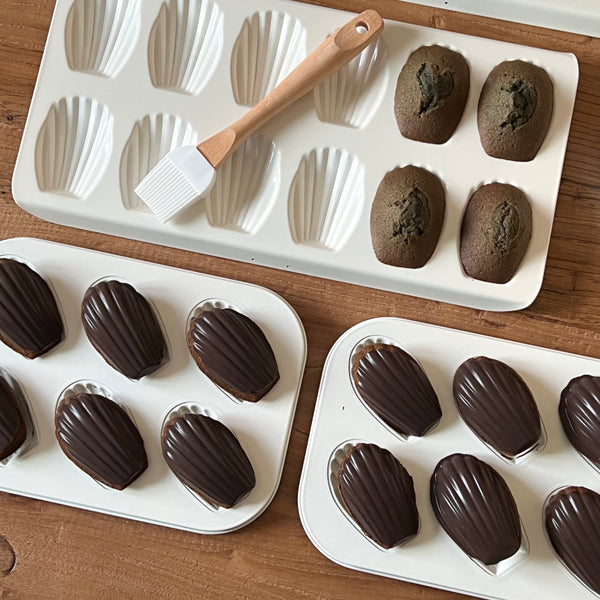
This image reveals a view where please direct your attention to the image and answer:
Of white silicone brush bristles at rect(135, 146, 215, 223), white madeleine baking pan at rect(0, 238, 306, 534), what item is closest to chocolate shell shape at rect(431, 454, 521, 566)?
white madeleine baking pan at rect(0, 238, 306, 534)

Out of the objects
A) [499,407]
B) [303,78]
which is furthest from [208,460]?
[303,78]

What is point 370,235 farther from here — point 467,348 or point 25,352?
point 25,352

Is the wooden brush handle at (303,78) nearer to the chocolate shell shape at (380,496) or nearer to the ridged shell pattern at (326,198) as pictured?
the ridged shell pattern at (326,198)

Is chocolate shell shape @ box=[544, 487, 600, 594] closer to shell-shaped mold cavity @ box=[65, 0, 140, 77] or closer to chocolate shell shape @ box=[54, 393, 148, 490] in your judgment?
chocolate shell shape @ box=[54, 393, 148, 490]

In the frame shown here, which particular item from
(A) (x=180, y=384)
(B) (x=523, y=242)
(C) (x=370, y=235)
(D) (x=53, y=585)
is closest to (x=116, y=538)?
(D) (x=53, y=585)

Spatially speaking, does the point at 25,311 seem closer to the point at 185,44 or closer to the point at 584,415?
the point at 185,44

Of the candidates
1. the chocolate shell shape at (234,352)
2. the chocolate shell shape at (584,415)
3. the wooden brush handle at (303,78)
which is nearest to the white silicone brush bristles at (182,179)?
the wooden brush handle at (303,78)

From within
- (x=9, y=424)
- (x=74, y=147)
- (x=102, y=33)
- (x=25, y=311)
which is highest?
(x=102, y=33)
